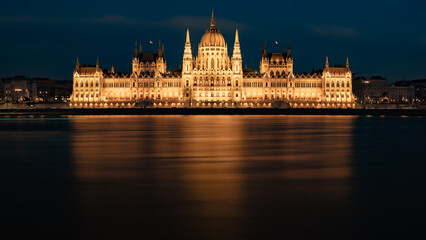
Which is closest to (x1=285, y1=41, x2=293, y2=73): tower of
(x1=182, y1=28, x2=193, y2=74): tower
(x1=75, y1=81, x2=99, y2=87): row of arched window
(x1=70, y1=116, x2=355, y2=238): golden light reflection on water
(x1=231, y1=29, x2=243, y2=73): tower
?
(x1=231, y1=29, x2=243, y2=73): tower

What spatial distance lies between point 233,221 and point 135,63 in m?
165

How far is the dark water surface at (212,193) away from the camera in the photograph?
14.0 metres

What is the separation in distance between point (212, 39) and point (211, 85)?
53.2ft

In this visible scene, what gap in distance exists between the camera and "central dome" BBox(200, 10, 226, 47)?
16988 centimetres

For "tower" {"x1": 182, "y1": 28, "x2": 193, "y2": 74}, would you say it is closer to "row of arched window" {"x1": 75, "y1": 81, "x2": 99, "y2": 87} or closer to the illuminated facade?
the illuminated facade

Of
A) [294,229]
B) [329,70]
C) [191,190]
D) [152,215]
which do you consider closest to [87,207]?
[152,215]

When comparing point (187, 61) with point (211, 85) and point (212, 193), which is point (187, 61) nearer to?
point (211, 85)

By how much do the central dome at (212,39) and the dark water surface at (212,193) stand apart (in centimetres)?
→ 13716

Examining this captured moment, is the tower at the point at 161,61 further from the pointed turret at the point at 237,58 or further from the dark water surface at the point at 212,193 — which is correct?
the dark water surface at the point at 212,193

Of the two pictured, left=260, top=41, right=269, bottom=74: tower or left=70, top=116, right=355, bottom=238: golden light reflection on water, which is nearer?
left=70, top=116, right=355, bottom=238: golden light reflection on water

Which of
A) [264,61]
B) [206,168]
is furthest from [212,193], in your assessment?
[264,61]

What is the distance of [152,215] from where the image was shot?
15.4 meters

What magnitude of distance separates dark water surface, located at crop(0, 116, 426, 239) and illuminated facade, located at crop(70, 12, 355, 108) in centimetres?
12823

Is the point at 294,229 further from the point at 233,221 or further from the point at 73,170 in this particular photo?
the point at 73,170
